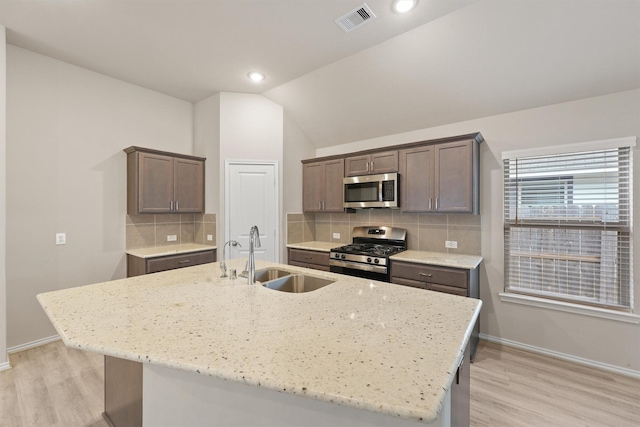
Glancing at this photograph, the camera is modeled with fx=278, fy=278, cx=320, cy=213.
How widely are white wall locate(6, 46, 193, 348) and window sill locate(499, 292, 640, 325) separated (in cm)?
466

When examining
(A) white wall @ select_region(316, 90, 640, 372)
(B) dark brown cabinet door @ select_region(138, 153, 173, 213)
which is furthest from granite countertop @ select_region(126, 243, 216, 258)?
(A) white wall @ select_region(316, 90, 640, 372)

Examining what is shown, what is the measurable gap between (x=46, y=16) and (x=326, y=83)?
2.68 m

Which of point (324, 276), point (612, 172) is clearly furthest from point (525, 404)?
point (612, 172)

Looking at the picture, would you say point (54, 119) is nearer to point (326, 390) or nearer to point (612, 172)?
point (326, 390)

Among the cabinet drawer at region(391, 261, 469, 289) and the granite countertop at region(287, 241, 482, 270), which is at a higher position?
the granite countertop at region(287, 241, 482, 270)

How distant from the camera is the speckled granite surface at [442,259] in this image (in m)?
2.71

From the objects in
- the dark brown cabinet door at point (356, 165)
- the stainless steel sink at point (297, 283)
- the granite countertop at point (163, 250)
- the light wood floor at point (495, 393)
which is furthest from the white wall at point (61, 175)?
the dark brown cabinet door at point (356, 165)

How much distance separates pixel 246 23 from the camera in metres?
2.50

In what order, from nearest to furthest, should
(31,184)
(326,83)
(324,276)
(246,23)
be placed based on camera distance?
(324,276) → (246,23) → (31,184) → (326,83)

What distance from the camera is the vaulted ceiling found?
7.33 ft

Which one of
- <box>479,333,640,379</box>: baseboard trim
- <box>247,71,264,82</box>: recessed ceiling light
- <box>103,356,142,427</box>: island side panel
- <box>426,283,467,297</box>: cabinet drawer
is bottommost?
<box>479,333,640,379</box>: baseboard trim

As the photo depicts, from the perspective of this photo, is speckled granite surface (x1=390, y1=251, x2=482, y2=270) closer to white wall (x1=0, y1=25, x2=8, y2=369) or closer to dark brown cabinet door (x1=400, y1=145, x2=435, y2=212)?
dark brown cabinet door (x1=400, y1=145, x2=435, y2=212)

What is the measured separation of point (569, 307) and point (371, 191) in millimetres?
2290

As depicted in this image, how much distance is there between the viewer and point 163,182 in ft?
11.9
